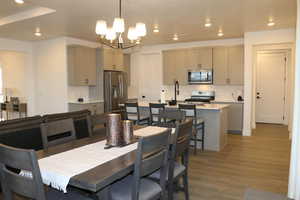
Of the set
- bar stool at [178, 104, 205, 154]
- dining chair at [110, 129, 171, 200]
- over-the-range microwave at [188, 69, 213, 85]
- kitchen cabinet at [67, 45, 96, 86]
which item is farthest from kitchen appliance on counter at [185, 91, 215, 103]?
dining chair at [110, 129, 171, 200]

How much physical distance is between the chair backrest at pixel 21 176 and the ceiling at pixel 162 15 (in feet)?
9.42

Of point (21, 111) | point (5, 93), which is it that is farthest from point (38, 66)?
point (5, 93)

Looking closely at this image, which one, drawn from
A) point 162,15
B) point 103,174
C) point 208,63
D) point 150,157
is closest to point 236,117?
point 208,63

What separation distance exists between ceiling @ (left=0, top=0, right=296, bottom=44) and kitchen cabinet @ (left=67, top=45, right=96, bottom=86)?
46 centimetres

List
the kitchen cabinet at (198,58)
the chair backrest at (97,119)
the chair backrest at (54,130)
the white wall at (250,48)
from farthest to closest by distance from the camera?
the kitchen cabinet at (198,58) → the white wall at (250,48) → the chair backrest at (97,119) → the chair backrest at (54,130)

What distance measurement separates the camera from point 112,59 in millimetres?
7109

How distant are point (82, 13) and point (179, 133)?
3.20 m

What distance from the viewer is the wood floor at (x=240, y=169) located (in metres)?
3.05

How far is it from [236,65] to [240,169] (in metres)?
3.55

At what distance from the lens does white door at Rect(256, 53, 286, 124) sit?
7.55 metres

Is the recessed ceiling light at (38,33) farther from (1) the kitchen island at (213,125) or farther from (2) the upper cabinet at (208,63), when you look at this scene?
(1) the kitchen island at (213,125)

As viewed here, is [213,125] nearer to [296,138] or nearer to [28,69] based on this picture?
[296,138]

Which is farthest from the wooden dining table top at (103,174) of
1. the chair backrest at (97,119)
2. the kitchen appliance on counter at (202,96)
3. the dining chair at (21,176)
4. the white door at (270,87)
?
the white door at (270,87)

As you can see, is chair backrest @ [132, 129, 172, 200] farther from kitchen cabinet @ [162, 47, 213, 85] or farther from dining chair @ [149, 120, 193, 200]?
kitchen cabinet @ [162, 47, 213, 85]
